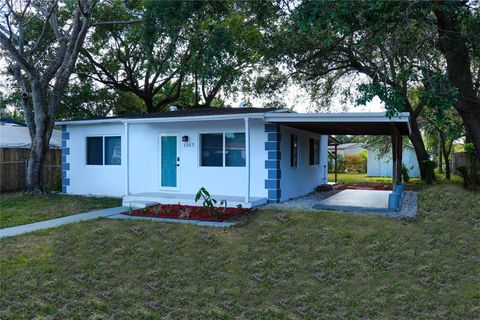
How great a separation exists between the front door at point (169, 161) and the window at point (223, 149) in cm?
89

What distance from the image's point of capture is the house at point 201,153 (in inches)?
413

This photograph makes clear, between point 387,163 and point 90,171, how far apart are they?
67.7 feet

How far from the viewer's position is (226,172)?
441 inches

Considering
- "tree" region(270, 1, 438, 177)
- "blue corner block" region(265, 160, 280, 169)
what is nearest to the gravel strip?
"blue corner block" region(265, 160, 280, 169)

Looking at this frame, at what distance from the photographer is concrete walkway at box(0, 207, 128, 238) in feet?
24.6

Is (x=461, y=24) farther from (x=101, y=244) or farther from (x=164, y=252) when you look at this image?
(x=101, y=244)

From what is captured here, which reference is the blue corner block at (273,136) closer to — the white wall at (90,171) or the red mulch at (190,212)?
the red mulch at (190,212)

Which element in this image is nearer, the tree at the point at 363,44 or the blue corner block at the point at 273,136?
the tree at the point at 363,44

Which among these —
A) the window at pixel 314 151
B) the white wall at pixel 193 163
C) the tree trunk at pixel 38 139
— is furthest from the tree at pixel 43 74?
the window at pixel 314 151

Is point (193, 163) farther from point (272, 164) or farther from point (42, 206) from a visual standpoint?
point (42, 206)

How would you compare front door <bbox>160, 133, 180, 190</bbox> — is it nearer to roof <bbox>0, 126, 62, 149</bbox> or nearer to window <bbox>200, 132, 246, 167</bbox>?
window <bbox>200, 132, 246, 167</bbox>

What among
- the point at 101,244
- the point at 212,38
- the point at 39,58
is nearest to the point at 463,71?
the point at 212,38

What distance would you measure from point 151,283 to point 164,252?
1100mm

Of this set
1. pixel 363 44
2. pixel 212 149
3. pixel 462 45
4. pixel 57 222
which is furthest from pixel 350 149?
pixel 57 222
